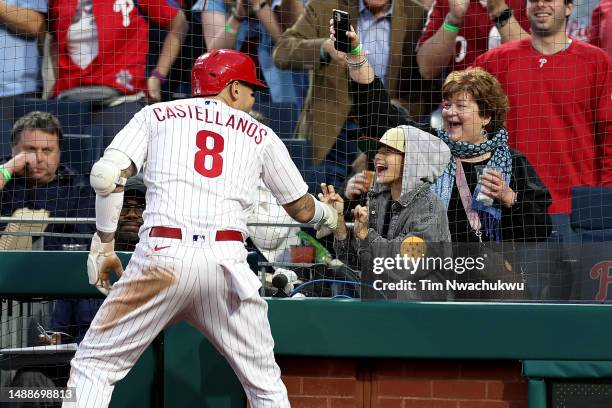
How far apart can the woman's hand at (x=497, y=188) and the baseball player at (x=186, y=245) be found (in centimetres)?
133

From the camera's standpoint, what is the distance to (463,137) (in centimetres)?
518

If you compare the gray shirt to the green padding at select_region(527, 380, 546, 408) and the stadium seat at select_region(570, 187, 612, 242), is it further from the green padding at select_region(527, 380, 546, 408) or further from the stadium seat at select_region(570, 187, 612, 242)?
the green padding at select_region(527, 380, 546, 408)

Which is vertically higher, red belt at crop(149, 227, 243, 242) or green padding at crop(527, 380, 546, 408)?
red belt at crop(149, 227, 243, 242)

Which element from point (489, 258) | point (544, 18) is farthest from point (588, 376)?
point (544, 18)

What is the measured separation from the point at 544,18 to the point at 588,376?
238 centimetres

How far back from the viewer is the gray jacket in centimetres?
447

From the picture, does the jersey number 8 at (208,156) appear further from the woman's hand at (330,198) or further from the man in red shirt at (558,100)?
the man in red shirt at (558,100)

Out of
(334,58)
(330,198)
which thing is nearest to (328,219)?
(330,198)

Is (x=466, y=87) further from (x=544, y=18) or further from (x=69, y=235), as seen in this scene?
(x=69, y=235)

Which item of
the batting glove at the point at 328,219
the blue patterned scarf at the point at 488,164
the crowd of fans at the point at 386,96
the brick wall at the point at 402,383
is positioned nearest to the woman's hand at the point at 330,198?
the crowd of fans at the point at 386,96

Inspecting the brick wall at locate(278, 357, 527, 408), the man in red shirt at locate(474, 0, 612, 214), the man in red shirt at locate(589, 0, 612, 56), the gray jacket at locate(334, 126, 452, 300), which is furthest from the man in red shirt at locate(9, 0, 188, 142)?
the man in red shirt at locate(589, 0, 612, 56)

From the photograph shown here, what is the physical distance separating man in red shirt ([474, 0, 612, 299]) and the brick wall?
155 centimetres

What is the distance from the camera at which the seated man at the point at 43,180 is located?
5.68 m

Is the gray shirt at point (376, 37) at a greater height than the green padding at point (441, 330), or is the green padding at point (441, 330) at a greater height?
the gray shirt at point (376, 37)
